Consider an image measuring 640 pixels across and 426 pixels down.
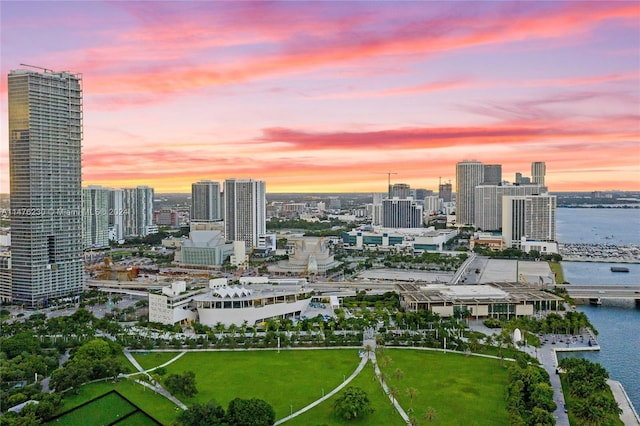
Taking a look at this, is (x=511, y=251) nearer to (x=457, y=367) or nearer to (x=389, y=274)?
(x=389, y=274)

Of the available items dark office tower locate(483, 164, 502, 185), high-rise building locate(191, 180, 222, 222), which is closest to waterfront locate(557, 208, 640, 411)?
dark office tower locate(483, 164, 502, 185)

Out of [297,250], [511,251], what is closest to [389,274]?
[297,250]

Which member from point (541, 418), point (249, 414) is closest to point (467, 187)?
point (541, 418)

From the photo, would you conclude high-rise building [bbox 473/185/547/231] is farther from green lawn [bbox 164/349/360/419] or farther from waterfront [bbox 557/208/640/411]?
green lawn [bbox 164/349/360/419]

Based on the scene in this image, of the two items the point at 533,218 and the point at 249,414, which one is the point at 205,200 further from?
the point at 249,414

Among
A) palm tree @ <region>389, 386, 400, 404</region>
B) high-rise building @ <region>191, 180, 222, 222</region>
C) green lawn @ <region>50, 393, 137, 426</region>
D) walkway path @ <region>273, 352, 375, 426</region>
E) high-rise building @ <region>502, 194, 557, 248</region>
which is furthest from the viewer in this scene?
high-rise building @ <region>191, 180, 222, 222</region>
